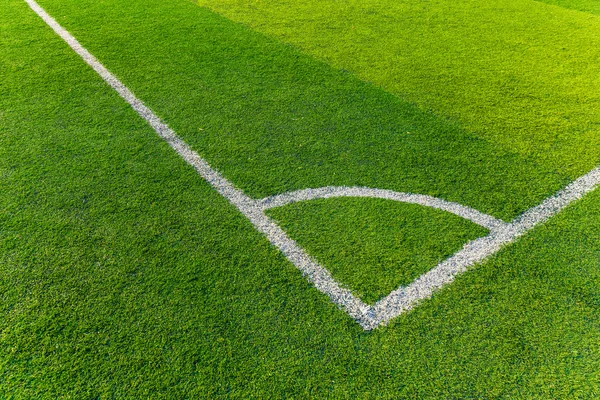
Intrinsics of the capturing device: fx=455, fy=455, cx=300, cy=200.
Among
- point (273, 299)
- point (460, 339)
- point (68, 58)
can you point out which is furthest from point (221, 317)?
point (68, 58)

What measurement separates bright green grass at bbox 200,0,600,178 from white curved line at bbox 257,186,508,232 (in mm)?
1025

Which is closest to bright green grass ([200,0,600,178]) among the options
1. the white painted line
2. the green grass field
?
the green grass field

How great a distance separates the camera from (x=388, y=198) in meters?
3.38

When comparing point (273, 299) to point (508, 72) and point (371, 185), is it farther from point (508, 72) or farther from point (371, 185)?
point (508, 72)

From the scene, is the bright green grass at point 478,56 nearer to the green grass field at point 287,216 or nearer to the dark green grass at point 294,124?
the green grass field at point 287,216

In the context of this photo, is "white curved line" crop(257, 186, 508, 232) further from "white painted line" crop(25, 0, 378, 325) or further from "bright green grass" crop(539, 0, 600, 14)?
"bright green grass" crop(539, 0, 600, 14)

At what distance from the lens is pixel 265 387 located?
227 centimetres

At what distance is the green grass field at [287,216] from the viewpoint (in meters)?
2.35

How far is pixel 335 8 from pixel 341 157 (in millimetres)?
4051

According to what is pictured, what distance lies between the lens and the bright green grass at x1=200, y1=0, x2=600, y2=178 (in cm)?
419

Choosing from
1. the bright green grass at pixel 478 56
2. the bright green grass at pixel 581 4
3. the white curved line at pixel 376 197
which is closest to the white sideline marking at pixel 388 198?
the white curved line at pixel 376 197

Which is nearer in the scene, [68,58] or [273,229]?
[273,229]

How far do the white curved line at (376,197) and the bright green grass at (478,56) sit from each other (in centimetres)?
103

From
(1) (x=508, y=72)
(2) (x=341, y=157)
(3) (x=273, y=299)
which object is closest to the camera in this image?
(3) (x=273, y=299)
